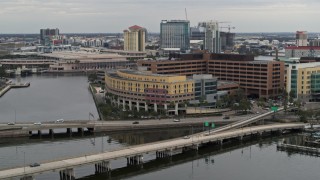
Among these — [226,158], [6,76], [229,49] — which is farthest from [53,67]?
[226,158]

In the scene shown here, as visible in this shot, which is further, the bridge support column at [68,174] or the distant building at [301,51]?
the distant building at [301,51]

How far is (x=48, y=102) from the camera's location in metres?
52.3

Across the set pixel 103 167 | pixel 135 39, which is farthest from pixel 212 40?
pixel 103 167

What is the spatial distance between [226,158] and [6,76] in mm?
57055

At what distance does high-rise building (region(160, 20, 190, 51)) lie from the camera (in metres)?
114

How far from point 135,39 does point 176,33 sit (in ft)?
27.9

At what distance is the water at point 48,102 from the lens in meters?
43.4

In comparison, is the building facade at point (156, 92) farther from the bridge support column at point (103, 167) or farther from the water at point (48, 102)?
the bridge support column at point (103, 167)

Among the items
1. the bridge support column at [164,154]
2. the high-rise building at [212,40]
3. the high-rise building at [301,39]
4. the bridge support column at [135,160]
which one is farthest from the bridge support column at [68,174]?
the high-rise building at [301,39]

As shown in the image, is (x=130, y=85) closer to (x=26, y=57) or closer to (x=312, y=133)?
(x=312, y=133)

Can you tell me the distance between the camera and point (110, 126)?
1467 inches

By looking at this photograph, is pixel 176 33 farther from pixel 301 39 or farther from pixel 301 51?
pixel 301 51

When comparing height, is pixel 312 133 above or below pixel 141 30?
below

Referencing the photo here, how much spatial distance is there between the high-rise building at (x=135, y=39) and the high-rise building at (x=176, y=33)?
15.6 feet
